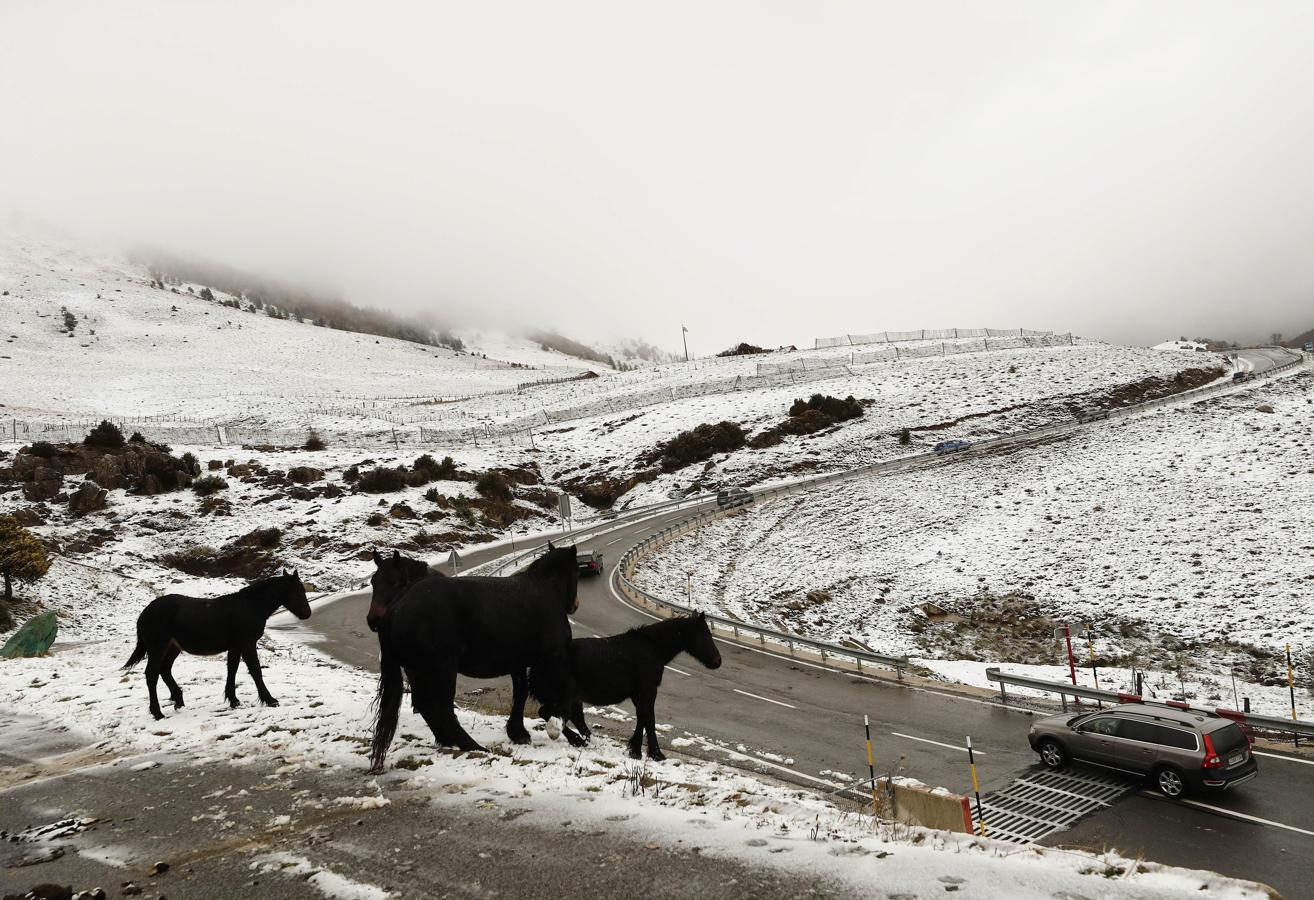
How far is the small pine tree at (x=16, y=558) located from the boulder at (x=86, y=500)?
16.2m

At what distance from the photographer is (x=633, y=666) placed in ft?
32.4

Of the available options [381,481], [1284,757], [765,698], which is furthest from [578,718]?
[381,481]

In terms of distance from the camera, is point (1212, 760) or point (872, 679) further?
point (872, 679)

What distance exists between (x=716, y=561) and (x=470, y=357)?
138546 mm

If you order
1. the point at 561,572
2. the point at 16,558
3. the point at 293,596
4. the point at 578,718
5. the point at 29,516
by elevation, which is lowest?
the point at 29,516

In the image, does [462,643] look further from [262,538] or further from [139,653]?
[262,538]

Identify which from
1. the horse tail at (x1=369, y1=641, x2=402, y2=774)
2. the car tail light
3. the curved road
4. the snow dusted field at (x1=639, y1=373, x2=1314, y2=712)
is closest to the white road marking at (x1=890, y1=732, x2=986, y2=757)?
the curved road

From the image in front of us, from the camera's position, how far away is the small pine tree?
82.8ft

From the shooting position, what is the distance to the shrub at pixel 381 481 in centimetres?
4919

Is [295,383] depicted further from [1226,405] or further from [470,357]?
[1226,405]

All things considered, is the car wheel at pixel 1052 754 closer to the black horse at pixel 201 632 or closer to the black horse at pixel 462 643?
the black horse at pixel 462 643

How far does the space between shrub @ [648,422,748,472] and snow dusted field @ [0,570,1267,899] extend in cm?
4946

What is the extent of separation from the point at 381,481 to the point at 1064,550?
42.9 metres

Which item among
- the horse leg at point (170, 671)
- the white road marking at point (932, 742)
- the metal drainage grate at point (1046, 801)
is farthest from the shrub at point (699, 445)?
the horse leg at point (170, 671)
